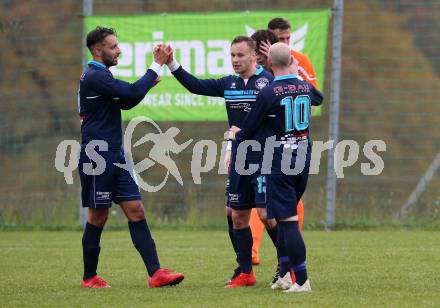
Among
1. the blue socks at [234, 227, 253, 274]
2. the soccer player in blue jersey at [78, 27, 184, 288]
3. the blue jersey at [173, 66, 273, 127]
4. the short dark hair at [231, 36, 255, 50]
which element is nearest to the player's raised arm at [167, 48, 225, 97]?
the blue jersey at [173, 66, 273, 127]

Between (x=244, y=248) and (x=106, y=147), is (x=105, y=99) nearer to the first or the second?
(x=106, y=147)

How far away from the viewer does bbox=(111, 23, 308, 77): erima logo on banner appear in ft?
43.4

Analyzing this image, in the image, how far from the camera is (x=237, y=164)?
7922mm

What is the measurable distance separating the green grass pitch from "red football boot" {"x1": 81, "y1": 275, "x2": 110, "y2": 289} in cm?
12

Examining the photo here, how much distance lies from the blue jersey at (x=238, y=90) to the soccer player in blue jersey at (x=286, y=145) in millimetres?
648

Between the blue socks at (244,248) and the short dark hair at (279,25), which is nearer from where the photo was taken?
the blue socks at (244,248)

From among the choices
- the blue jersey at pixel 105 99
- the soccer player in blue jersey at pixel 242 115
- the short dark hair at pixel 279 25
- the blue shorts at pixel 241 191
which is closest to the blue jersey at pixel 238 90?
the soccer player in blue jersey at pixel 242 115

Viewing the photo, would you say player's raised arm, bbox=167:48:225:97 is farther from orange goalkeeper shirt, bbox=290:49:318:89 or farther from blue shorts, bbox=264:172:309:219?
orange goalkeeper shirt, bbox=290:49:318:89

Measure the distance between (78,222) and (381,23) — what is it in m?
4.79

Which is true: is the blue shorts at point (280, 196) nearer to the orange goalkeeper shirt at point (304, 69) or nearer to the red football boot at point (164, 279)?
the red football boot at point (164, 279)

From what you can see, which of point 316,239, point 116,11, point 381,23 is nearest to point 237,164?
point 316,239

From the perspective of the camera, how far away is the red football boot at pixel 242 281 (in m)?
7.84

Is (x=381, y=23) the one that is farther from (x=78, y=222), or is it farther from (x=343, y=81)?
(x=78, y=222)

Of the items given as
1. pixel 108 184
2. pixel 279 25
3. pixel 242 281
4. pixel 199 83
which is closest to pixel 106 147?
pixel 108 184
